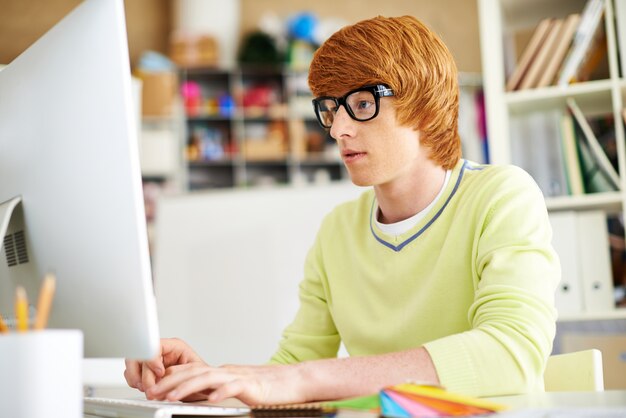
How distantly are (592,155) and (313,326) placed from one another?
47.9 inches

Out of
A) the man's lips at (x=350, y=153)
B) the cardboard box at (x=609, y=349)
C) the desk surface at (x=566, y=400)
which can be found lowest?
the cardboard box at (x=609, y=349)

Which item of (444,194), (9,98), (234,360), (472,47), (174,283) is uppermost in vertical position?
(472,47)

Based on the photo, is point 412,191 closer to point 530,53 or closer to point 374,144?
point 374,144

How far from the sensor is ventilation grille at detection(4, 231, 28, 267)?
87 cm

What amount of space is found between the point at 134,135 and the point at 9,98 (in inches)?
9.7

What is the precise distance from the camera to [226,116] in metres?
6.48

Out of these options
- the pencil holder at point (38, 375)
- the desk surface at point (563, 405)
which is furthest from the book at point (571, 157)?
the pencil holder at point (38, 375)

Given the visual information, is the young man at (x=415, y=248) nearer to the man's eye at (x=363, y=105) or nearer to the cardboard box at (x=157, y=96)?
the man's eye at (x=363, y=105)

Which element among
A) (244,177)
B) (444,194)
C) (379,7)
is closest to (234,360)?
(444,194)

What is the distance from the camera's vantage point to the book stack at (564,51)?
7.49 feet

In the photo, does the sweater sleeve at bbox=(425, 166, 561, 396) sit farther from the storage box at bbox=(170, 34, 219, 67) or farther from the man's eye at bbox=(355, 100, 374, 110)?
the storage box at bbox=(170, 34, 219, 67)

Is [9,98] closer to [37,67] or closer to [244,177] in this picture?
[37,67]

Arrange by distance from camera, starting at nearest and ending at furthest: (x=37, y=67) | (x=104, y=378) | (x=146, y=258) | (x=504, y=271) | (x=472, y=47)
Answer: (x=146, y=258) → (x=37, y=67) → (x=504, y=271) → (x=104, y=378) → (x=472, y=47)

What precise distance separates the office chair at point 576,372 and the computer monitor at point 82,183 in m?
0.68
